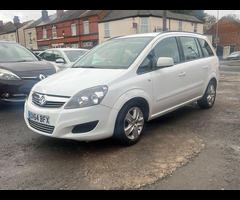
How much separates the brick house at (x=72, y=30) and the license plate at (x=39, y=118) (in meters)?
28.4

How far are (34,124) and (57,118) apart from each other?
60cm

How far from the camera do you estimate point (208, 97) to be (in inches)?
223

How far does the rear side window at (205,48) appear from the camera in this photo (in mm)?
5533

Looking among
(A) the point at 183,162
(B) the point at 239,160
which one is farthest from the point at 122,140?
(B) the point at 239,160

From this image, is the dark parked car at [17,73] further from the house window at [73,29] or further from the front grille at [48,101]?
the house window at [73,29]

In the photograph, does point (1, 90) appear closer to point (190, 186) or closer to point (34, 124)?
point (34, 124)

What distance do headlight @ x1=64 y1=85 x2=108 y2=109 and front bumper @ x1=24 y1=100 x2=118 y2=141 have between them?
0.19 feet

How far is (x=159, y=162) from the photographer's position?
316 centimetres

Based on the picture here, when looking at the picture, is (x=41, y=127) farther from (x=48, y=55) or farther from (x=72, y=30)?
(x=72, y=30)

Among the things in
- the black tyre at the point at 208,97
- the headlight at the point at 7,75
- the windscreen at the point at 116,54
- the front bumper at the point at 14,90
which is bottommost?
the black tyre at the point at 208,97

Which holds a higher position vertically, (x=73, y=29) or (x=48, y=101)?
(x=73, y=29)

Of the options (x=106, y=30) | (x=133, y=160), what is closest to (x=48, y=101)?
(x=133, y=160)

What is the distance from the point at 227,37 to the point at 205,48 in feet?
136

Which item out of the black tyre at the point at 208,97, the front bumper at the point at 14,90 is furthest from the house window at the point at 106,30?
the front bumper at the point at 14,90
